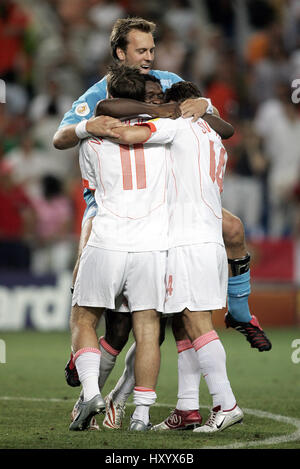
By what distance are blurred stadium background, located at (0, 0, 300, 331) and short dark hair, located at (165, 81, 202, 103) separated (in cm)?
504

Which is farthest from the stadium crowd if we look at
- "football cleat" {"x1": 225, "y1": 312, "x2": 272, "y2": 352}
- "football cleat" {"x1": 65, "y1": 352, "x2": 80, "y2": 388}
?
"football cleat" {"x1": 65, "y1": 352, "x2": 80, "y2": 388}

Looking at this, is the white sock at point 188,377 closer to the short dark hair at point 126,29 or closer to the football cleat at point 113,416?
the football cleat at point 113,416

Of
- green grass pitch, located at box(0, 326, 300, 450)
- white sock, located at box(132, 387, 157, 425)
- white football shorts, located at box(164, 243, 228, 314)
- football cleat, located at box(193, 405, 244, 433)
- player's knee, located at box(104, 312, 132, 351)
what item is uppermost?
white football shorts, located at box(164, 243, 228, 314)

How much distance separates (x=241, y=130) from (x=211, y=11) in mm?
3192

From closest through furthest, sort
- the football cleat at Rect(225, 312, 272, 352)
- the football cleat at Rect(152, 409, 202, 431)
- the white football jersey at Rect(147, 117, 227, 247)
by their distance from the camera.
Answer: the white football jersey at Rect(147, 117, 227, 247) → the football cleat at Rect(152, 409, 202, 431) → the football cleat at Rect(225, 312, 272, 352)

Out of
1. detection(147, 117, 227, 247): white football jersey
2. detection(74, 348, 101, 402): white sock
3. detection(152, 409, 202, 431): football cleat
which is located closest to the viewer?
detection(74, 348, 101, 402): white sock

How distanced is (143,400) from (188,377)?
1.65ft

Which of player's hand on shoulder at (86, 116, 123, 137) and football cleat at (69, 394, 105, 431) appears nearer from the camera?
football cleat at (69, 394, 105, 431)

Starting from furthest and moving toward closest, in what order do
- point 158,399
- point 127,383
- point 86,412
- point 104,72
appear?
point 104,72 → point 158,399 → point 127,383 → point 86,412

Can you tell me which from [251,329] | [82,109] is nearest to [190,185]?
[82,109]

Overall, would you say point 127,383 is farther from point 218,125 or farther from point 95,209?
point 218,125

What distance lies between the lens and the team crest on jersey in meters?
6.29

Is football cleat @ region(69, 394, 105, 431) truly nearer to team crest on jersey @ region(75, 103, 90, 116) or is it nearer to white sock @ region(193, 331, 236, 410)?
white sock @ region(193, 331, 236, 410)

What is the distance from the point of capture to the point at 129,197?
18.5 feet
